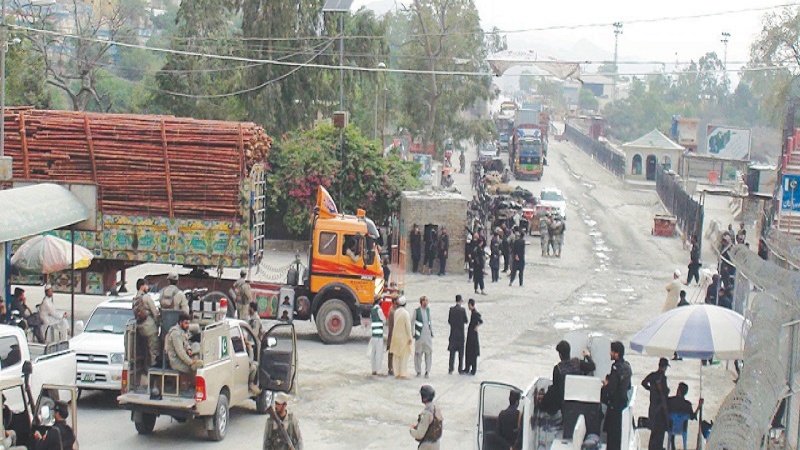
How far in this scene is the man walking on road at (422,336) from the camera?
69.2 ft

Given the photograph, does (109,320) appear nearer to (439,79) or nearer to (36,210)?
(36,210)

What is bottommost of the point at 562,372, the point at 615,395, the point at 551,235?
the point at 551,235

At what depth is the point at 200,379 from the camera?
617 inches

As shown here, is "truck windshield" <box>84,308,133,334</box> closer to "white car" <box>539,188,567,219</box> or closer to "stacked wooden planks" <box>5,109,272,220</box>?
"stacked wooden planks" <box>5,109,272,220</box>

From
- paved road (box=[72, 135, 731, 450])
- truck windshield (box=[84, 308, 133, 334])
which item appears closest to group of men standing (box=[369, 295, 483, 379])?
paved road (box=[72, 135, 731, 450])

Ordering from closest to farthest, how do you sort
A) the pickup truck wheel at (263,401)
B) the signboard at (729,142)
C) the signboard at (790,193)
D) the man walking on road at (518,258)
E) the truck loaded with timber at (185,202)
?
1. the pickup truck wheel at (263,401)
2. the truck loaded with timber at (185,202)
3. the signboard at (790,193)
4. the man walking on road at (518,258)
5. the signboard at (729,142)

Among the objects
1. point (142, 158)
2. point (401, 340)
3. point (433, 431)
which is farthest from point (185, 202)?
point (433, 431)

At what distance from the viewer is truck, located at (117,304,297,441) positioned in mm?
15750

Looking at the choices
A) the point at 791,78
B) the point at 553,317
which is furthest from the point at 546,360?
the point at 791,78

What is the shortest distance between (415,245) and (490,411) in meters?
21.2

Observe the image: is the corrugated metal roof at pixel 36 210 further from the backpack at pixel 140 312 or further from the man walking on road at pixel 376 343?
the man walking on road at pixel 376 343

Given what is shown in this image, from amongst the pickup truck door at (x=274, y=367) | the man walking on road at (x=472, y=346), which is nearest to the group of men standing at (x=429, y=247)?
the man walking on road at (x=472, y=346)

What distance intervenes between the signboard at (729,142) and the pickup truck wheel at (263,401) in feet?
257

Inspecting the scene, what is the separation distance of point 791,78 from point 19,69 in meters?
42.2
